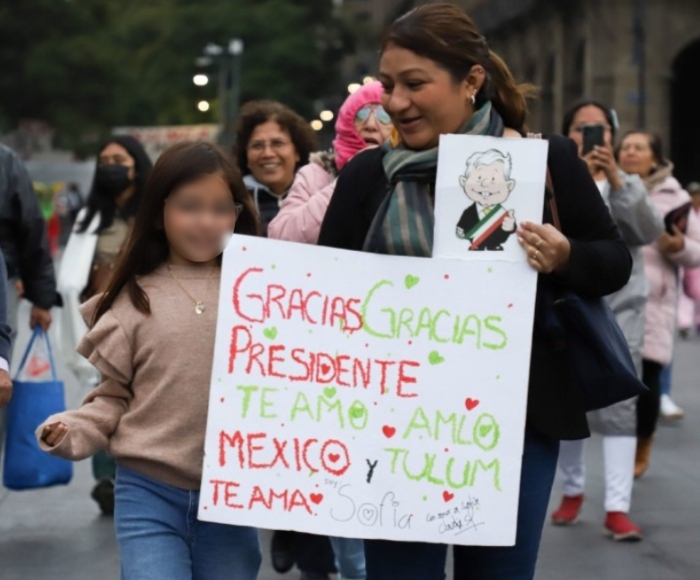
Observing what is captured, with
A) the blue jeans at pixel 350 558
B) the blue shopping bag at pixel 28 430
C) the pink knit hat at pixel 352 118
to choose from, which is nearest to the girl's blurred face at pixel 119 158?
the blue shopping bag at pixel 28 430

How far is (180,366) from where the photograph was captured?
157 inches

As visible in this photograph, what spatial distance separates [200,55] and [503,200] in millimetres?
66985

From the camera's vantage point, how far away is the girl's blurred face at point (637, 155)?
8.78m

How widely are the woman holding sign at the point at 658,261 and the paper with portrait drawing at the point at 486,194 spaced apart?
16.0 feet

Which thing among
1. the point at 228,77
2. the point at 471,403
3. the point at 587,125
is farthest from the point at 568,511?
the point at 228,77

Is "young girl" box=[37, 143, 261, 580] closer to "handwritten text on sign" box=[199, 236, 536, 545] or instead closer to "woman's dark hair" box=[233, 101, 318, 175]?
"handwritten text on sign" box=[199, 236, 536, 545]

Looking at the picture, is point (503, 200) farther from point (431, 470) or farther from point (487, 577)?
point (487, 577)

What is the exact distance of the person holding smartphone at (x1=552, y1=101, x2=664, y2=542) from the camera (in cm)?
710

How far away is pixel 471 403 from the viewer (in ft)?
12.0

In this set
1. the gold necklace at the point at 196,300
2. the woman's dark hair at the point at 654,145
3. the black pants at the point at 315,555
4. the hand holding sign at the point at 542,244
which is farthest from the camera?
the woman's dark hair at the point at 654,145

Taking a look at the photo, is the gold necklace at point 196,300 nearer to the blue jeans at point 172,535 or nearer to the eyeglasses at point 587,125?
the blue jeans at point 172,535

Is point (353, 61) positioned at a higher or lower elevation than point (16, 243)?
higher

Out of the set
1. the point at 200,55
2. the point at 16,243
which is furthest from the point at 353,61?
the point at 16,243

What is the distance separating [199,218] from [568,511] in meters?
3.97
